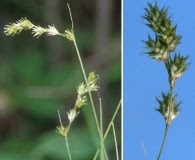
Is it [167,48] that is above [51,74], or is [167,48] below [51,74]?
below

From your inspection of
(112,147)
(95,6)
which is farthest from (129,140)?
(95,6)

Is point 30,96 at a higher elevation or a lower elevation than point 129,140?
higher

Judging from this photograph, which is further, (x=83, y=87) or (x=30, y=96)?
(x=30, y=96)

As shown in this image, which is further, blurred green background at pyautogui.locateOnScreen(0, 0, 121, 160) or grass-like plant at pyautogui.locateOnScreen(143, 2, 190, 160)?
blurred green background at pyautogui.locateOnScreen(0, 0, 121, 160)

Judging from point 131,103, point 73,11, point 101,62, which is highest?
point 73,11

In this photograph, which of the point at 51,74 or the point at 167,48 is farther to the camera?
the point at 51,74

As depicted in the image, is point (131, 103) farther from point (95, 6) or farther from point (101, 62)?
point (95, 6)

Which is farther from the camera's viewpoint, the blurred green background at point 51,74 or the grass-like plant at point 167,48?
the blurred green background at point 51,74
